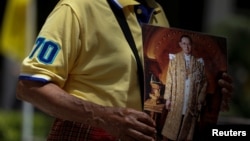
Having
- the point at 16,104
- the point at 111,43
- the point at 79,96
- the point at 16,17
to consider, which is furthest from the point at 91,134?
the point at 16,104

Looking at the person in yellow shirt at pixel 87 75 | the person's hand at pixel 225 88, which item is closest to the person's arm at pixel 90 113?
the person in yellow shirt at pixel 87 75

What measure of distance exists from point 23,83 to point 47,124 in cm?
738

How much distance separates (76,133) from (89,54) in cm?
29

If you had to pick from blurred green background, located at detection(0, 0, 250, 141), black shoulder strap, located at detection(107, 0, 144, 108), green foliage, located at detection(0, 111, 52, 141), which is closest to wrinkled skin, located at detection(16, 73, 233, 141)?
black shoulder strap, located at detection(107, 0, 144, 108)

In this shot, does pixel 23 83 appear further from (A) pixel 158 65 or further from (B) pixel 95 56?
(A) pixel 158 65

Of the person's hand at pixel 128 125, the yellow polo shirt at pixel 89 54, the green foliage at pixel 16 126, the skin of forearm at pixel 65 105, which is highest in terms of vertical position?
the yellow polo shirt at pixel 89 54

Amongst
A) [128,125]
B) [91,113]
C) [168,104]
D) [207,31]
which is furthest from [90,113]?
[207,31]

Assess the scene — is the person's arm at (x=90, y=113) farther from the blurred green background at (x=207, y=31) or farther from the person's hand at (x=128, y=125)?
the blurred green background at (x=207, y=31)

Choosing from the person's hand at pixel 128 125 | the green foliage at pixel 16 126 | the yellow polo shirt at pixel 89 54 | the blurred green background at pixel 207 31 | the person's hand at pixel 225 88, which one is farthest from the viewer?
the green foliage at pixel 16 126

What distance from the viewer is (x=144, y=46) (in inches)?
111

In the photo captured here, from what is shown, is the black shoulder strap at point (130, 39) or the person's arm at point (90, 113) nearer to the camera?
the person's arm at point (90, 113)

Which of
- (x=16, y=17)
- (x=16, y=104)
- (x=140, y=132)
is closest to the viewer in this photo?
(x=140, y=132)

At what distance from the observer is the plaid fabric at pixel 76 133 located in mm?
2848

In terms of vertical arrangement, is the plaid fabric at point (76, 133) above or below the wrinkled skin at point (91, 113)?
below
